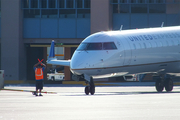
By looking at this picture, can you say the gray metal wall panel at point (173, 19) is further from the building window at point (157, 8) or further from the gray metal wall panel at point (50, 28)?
the gray metal wall panel at point (50, 28)

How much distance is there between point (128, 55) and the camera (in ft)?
75.3

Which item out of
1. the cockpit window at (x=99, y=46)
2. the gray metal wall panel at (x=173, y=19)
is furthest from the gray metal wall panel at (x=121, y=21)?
the cockpit window at (x=99, y=46)

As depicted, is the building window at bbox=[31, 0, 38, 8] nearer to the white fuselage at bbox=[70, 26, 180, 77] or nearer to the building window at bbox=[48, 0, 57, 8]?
the building window at bbox=[48, 0, 57, 8]

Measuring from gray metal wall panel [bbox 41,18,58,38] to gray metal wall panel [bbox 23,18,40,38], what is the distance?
56cm

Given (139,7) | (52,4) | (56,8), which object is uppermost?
(52,4)

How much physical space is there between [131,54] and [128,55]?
0.24 meters

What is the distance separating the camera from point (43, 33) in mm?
43344

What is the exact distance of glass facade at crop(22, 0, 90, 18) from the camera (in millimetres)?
43219

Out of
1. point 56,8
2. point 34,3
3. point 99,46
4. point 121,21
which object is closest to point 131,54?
point 99,46

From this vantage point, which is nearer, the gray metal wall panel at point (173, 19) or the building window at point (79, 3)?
the gray metal wall panel at point (173, 19)

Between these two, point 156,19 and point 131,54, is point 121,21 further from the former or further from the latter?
point 131,54

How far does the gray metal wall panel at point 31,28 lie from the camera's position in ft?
142

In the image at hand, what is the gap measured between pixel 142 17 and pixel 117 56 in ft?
67.9

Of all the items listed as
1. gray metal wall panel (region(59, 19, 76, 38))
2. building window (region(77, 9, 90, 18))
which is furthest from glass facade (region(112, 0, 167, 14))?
gray metal wall panel (region(59, 19, 76, 38))
